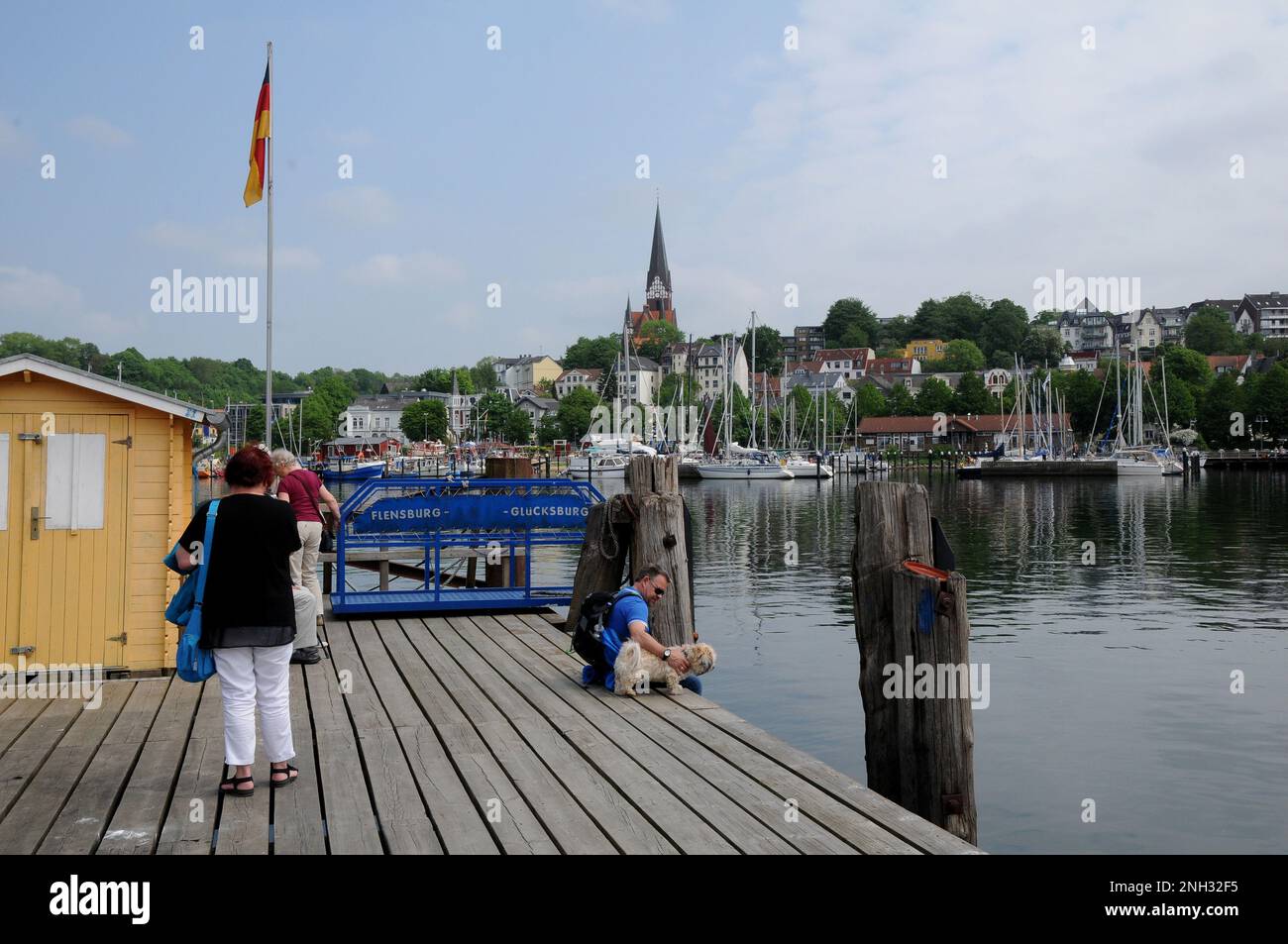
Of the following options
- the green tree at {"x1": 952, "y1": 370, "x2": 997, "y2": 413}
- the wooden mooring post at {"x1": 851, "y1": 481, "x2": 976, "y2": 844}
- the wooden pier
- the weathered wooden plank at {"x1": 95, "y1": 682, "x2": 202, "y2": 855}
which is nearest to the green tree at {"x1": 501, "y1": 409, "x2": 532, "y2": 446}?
the green tree at {"x1": 952, "y1": 370, "x2": 997, "y2": 413}

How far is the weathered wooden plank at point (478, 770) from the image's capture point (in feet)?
19.9

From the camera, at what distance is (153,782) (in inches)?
277

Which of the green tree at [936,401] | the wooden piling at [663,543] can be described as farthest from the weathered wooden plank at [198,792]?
the green tree at [936,401]

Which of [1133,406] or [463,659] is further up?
[1133,406]

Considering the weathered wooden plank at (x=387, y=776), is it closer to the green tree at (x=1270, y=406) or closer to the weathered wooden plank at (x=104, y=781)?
the weathered wooden plank at (x=104, y=781)

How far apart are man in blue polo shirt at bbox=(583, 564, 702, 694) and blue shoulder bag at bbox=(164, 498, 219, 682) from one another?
3782 millimetres

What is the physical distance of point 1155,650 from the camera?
20.7 metres

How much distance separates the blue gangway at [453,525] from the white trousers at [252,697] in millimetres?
6324

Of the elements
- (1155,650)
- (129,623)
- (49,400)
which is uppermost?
(49,400)

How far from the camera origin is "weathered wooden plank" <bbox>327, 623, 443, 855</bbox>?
6.04m

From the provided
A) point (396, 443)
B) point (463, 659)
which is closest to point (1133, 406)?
point (396, 443)
